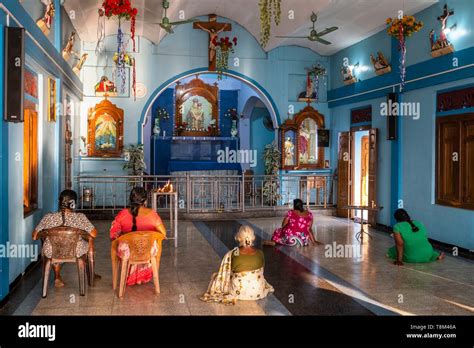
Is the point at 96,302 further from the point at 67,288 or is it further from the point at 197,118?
the point at 197,118

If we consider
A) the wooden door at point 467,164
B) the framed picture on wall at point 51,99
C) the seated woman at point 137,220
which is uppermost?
the framed picture on wall at point 51,99

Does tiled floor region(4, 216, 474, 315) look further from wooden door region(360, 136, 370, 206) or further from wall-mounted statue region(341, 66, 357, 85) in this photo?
wall-mounted statue region(341, 66, 357, 85)

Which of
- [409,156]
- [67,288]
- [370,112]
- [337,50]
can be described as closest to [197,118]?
[337,50]

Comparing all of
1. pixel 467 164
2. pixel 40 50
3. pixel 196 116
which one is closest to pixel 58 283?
pixel 40 50

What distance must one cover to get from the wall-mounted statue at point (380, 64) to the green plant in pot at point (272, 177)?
3.83 m

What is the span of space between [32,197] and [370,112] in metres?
8.10

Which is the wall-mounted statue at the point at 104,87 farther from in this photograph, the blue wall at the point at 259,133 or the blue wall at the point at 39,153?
the blue wall at the point at 259,133

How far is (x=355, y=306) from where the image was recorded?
5.61 metres

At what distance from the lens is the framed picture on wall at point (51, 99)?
8344 mm

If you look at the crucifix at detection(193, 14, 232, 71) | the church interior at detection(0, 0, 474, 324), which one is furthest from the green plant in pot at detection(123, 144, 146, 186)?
the crucifix at detection(193, 14, 232, 71)

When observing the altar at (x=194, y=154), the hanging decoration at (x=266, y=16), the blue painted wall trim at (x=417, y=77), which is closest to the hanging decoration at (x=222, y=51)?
the blue painted wall trim at (x=417, y=77)

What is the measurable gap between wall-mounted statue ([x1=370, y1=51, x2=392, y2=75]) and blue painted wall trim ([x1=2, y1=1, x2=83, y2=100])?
6862 millimetres

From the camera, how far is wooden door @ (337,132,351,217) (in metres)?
13.1

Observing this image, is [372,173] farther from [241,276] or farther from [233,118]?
[233,118]
